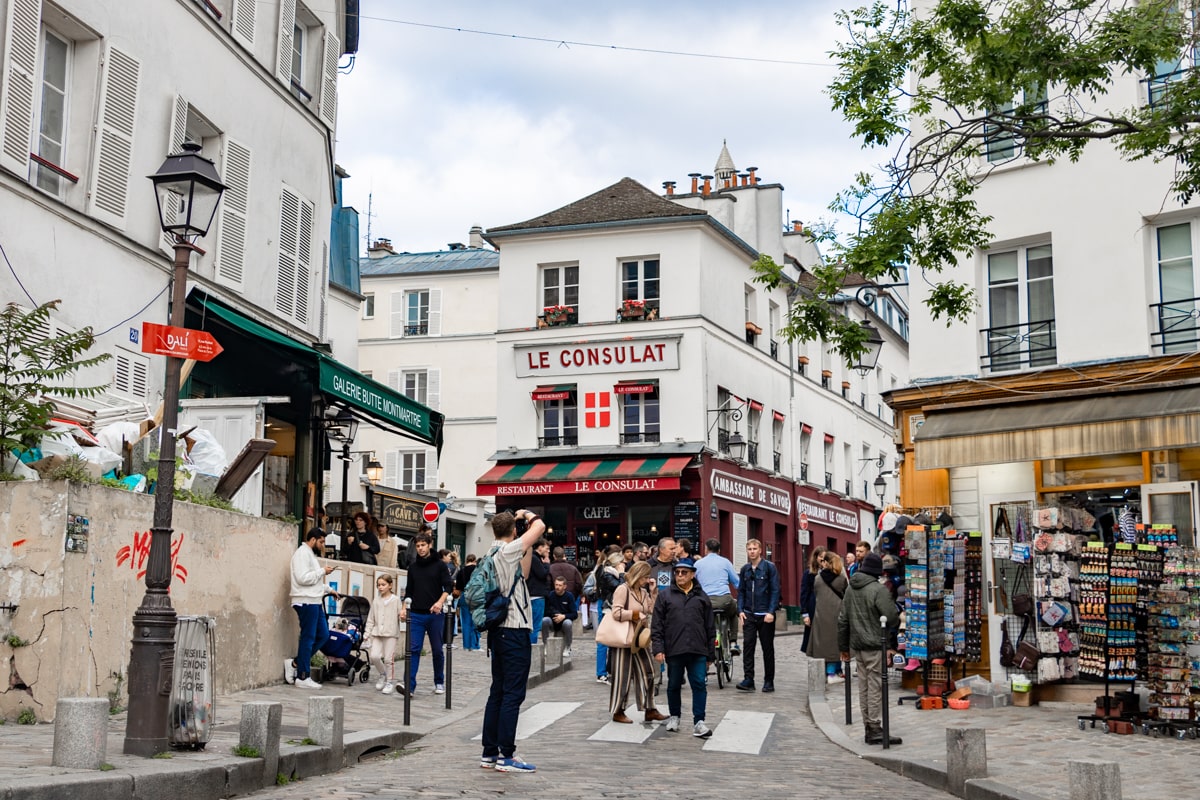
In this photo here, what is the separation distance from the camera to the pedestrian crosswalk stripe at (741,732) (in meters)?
12.0

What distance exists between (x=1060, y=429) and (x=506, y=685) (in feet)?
30.3

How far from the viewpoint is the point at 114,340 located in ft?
50.9

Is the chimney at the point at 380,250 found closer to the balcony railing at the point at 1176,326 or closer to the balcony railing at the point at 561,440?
the balcony railing at the point at 561,440

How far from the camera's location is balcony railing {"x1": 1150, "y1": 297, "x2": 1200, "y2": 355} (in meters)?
16.8

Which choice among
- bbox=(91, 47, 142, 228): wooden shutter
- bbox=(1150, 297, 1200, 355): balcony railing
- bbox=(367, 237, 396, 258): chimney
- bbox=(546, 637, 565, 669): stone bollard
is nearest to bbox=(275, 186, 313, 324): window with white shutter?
bbox=(91, 47, 142, 228): wooden shutter

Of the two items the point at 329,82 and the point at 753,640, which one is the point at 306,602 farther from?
the point at 329,82

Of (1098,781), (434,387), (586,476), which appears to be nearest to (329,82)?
(586,476)

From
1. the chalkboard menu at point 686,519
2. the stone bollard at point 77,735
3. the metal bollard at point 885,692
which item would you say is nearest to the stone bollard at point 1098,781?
the metal bollard at point 885,692

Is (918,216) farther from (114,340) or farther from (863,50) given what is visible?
(114,340)

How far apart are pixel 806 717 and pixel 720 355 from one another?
23.3m

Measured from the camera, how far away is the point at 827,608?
16.2m

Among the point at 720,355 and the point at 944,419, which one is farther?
the point at 720,355

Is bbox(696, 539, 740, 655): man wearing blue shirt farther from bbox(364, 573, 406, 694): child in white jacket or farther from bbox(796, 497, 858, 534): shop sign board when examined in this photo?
bbox(796, 497, 858, 534): shop sign board

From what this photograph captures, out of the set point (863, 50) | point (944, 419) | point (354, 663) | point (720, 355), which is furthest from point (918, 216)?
point (720, 355)
